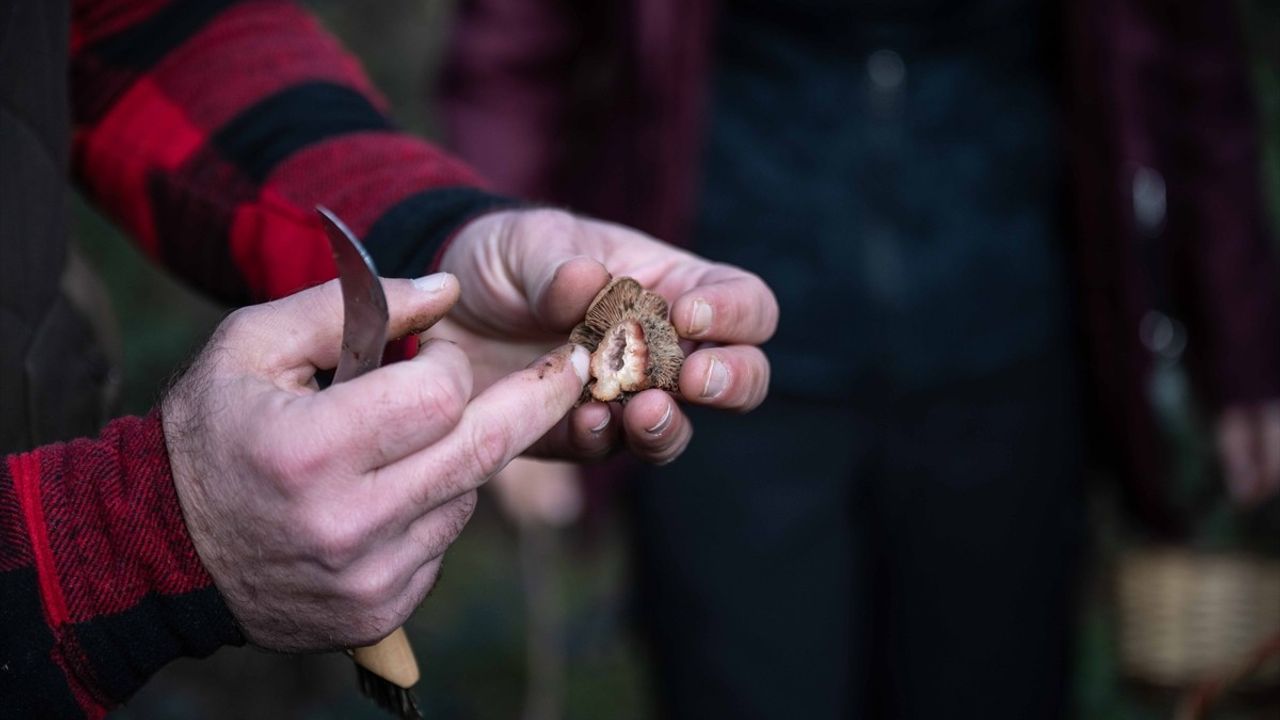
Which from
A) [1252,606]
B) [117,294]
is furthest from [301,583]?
[117,294]

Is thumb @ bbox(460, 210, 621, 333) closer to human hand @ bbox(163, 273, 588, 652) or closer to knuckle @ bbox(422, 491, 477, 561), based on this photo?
human hand @ bbox(163, 273, 588, 652)

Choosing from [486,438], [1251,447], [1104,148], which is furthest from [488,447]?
[1251,447]

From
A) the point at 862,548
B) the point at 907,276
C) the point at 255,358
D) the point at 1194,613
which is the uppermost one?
the point at 255,358

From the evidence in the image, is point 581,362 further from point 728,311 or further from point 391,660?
point 391,660

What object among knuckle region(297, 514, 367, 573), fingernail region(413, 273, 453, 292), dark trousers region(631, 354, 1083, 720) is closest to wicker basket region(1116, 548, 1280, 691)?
dark trousers region(631, 354, 1083, 720)

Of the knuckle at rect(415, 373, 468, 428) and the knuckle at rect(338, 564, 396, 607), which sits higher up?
the knuckle at rect(415, 373, 468, 428)

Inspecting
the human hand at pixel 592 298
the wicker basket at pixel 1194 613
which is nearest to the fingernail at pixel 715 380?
the human hand at pixel 592 298

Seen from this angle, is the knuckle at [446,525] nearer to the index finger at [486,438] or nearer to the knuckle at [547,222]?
the index finger at [486,438]
